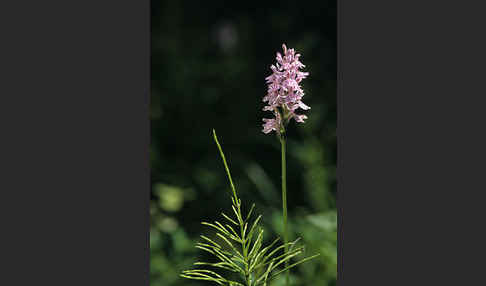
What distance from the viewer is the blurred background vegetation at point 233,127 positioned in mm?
2852

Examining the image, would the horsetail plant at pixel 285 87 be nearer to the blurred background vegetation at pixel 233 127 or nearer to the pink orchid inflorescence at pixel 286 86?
the pink orchid inflorescence at pixel 286 86

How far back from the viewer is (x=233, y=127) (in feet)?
10.4

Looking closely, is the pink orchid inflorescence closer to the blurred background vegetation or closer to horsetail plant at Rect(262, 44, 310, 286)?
horsetail plant at Rect(262, 44, 310, 286)

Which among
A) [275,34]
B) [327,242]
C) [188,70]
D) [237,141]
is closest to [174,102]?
[188,70]

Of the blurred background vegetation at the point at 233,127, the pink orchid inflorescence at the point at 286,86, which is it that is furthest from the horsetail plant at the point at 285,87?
the blurred background vegetation at the point at 233,127

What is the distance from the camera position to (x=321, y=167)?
9.84ft

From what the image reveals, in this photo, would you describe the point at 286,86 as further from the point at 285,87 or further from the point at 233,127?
the point at 233,127

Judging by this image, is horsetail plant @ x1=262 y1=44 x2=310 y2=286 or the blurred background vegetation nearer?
horsetail plant @ x1=262 y1=44 x2=310 y2=286

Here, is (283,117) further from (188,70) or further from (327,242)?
(188,70)

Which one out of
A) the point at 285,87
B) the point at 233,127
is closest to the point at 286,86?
the point at 285,87

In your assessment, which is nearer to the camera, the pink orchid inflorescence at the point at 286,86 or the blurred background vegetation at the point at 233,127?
the pink orchid inflorescence at the point at 286,86

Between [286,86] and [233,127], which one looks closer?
[286,86]

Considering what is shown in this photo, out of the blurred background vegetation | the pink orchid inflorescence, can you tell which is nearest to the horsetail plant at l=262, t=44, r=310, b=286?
the pink orchid inflorescence

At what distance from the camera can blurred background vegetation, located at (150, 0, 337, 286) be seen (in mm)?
2852
